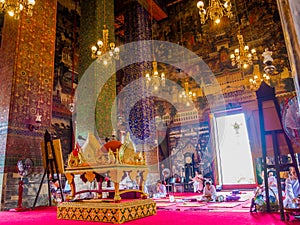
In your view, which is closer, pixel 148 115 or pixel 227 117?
pixel 148 115

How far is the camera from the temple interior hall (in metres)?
3.54

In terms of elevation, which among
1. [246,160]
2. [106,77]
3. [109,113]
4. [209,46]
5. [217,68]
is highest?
[209,46]

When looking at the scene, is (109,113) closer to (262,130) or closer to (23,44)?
(23,44)

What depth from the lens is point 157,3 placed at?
1190cm

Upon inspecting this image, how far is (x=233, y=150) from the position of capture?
11930mm

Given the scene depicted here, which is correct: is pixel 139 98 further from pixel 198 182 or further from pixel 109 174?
pixel 109 174

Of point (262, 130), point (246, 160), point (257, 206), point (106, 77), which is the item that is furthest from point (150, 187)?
point (262, 130)

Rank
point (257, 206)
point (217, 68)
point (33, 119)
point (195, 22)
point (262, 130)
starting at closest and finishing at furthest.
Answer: point (262, 130) < point (257, 206) < point (33, 119) < point (217, 68) < point (195, 22)

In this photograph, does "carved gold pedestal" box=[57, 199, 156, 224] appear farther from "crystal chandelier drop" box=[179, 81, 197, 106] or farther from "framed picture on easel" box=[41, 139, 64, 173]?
"crystal chandelier drop" box=[179, 81, 197, 106]

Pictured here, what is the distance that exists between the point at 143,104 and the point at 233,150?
5.48 meters

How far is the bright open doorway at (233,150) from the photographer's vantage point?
451 inches

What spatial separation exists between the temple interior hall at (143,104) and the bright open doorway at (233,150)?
0.05 metres

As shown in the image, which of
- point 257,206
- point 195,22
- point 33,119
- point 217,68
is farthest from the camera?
point 195,22

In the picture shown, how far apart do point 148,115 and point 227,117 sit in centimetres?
454
